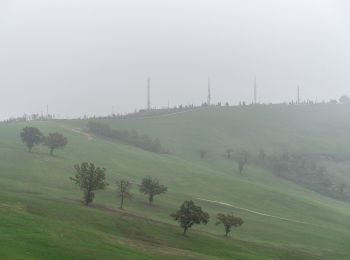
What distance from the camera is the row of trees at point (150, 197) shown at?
257ft

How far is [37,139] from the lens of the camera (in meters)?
133

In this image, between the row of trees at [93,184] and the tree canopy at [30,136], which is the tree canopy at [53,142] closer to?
the tree canopy at [30,136]

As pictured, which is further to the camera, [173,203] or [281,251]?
[173,203]

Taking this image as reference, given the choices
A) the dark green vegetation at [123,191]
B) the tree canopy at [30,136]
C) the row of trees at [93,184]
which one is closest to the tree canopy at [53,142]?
the tree canopy at [30,136]

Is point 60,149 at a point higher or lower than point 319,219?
higher

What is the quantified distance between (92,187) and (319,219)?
54697 mm

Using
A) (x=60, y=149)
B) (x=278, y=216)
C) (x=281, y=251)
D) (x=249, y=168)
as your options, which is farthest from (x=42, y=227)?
(x=249, y=168)

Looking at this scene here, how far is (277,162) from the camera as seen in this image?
611 feet

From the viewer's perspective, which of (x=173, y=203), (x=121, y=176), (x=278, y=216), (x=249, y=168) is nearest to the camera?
(x=173, y=203)

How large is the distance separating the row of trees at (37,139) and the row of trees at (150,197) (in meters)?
38.8

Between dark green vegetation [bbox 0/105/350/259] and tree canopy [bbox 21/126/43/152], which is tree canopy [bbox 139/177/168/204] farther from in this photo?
tree canopy [bbox 21/126/43/152]

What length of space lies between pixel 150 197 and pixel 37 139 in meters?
46.1

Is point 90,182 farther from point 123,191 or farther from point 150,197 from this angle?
point 150,197

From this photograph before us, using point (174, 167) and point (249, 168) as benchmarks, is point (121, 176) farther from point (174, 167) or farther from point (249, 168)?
point (249, 168)
